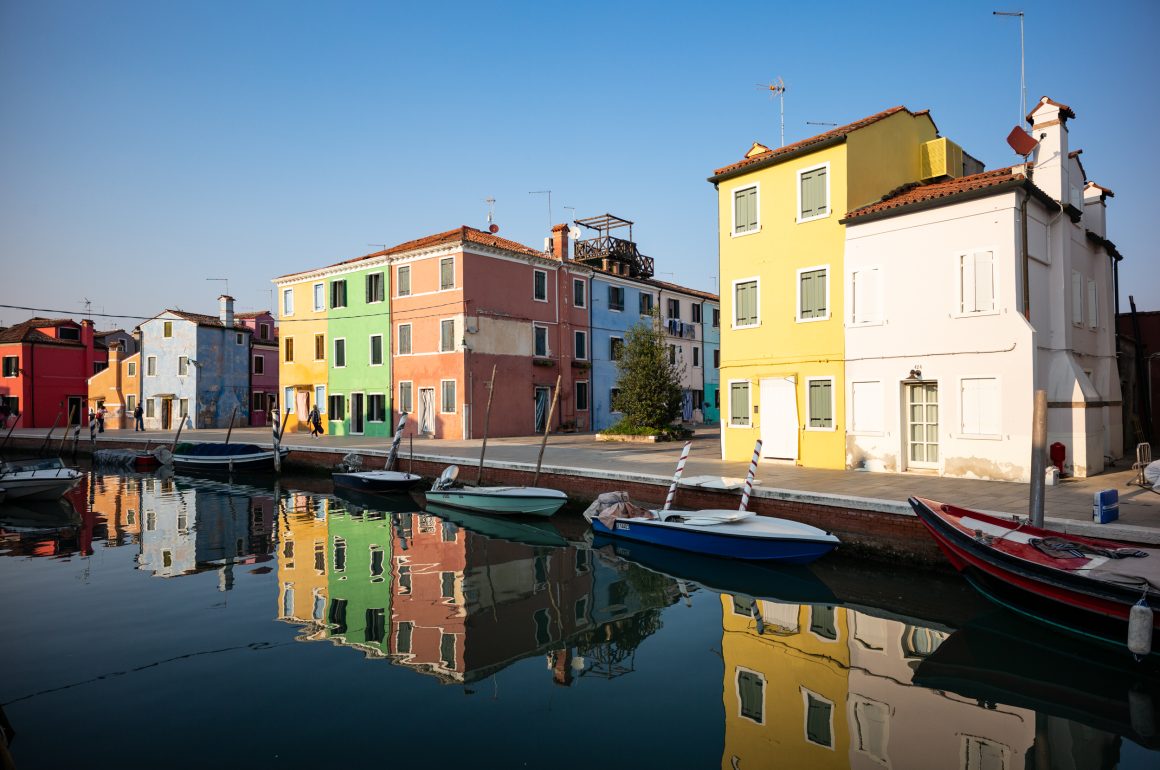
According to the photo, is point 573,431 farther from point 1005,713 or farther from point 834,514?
point 1005,713

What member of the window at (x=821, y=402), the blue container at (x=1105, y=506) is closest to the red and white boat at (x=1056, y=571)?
the blue container at (x=1105, y=506)

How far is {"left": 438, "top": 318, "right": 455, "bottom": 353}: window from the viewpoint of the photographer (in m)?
31.0

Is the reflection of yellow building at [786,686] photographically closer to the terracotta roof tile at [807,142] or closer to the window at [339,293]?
the terracotta roof tile at [807,142]

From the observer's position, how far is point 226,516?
19125 millimetres

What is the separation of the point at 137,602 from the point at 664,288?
34.2 metres

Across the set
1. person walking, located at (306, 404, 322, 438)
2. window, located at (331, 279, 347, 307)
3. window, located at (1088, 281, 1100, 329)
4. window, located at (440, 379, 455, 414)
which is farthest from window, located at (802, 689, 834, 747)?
window, located at (331, 279, 347, 307)

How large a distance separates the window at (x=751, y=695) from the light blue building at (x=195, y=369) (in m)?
43.4

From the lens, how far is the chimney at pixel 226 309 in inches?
1740

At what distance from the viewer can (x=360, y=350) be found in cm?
3522

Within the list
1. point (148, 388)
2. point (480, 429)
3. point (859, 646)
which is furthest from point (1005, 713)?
point (148, 388)

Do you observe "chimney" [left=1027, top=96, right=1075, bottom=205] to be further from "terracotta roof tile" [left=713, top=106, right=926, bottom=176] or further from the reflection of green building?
the reflection of green building

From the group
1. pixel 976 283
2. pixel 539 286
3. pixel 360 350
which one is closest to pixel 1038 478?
pixel 976 283

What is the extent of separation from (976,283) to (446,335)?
72.7 ft

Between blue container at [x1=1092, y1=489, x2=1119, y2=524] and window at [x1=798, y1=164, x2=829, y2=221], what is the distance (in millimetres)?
10398
